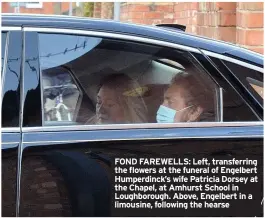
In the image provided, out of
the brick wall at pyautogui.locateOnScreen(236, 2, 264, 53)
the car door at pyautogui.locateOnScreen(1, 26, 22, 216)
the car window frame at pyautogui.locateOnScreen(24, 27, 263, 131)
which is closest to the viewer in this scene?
the car door at pyautogui.locateOnScreen(1, 26, 22, 216)

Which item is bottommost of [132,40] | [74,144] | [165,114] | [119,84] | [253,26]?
[74,144]

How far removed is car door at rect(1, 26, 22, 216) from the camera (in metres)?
2.41

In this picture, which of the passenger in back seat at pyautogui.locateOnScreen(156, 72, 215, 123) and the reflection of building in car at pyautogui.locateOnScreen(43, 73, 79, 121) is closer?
the reflection of building in car at pyautogui.locateOnScreen(43, 73, 79, 121)

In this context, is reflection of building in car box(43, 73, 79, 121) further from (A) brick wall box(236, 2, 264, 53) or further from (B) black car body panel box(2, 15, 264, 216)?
(A) brick wall box(236, 2, 264, 53)

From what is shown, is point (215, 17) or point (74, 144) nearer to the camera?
point (74, 144)

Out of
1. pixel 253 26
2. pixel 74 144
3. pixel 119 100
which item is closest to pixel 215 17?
pixel 253 26

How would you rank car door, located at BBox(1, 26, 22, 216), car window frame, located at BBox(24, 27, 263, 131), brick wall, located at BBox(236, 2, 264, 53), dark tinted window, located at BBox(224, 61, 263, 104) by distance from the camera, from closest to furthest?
car door, located at BBox(1, 26, 22, 216) < car window frame, located at BBox(24, 27, 263, 131) < dark tinted window, located at BBox(224, 61, 263, 104) < brick wall, located at BBox(236, 2, 264, 53)

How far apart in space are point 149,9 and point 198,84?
16.1ft

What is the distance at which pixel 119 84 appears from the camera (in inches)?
109

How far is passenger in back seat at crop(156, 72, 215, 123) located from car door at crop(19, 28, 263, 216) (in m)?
0.02

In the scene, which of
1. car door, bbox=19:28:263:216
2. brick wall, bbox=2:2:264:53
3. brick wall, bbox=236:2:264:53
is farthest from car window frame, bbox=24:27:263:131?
brick wall, bbox=236:2:264:53

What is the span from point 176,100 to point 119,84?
285mm

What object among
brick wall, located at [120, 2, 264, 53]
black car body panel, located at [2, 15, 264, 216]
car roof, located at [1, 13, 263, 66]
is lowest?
black car body panel, located at [2, 15, 264, 216]

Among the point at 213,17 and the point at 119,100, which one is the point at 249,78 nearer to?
the point at 119,100
